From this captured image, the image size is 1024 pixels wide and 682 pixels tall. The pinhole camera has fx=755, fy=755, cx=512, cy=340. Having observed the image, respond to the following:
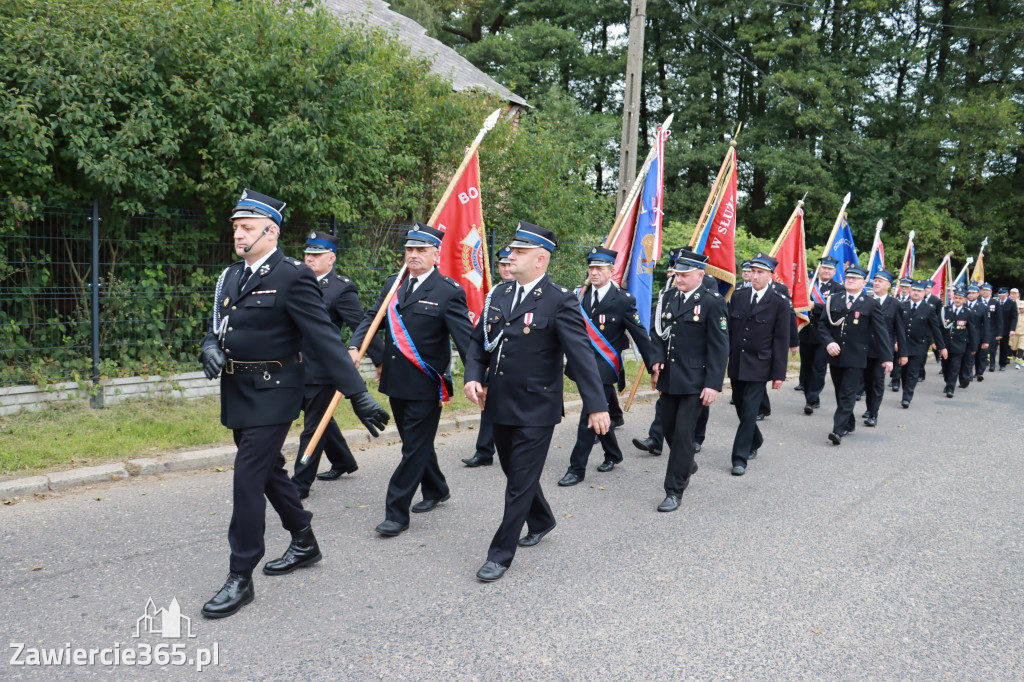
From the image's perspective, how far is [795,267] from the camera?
1220 centimetres

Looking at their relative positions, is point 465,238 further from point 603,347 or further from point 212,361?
point 212,361

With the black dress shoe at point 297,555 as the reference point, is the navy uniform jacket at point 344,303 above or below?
above

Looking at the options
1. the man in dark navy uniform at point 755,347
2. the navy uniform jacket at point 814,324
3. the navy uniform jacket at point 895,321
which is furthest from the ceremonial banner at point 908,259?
the man in dark navy uniform at point 755,347

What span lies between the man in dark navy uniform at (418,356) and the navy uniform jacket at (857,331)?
6061 mm

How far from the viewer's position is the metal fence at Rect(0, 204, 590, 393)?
8008 mm

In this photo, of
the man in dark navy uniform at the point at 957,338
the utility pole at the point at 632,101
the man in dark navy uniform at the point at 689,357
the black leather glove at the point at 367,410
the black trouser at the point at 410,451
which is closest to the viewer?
the black leather glove at the point at 367,410

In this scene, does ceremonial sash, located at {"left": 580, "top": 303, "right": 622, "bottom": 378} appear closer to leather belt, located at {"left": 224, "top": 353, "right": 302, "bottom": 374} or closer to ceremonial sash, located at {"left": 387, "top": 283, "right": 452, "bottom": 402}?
ceremonial sash, located at {"left": 387, "top": 283, "right": 452, "bottom": 402}

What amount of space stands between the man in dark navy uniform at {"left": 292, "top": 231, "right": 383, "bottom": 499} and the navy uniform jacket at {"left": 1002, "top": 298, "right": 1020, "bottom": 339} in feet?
62.3

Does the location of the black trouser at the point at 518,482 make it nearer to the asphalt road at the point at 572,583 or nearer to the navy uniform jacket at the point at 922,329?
the asphalt road at the point at 572,583

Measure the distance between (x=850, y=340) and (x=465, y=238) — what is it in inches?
212

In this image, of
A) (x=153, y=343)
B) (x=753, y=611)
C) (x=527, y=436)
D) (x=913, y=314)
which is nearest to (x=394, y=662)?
(x=527, y=436)

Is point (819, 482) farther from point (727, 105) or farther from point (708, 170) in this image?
point (727, 105)

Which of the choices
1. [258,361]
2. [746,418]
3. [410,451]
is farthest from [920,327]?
[258,361]

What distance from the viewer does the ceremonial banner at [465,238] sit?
22.1 feet
